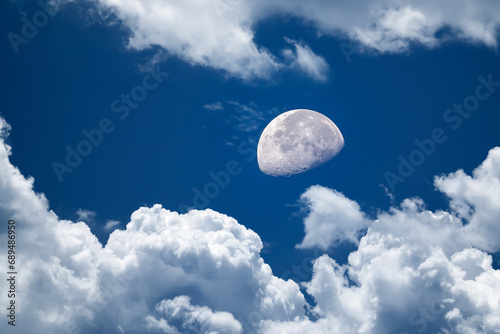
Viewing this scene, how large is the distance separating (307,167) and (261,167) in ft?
37.8

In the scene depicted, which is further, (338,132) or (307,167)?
(338,132)

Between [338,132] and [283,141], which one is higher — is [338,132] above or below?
above

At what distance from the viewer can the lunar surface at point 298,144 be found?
74.0m

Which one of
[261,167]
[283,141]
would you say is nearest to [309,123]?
[283,141]

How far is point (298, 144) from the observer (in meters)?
75.2

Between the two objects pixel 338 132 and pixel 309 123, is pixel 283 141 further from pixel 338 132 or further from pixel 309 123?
pixel 338 132

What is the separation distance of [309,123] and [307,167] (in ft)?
38.1

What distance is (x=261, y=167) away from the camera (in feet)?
262

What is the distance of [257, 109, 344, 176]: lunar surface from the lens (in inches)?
2913

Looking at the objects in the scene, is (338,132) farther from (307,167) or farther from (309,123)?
(307,167)

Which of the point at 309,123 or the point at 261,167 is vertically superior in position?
the point at 309,123

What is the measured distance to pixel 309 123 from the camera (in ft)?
259

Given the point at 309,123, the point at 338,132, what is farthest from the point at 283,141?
the point at 338,132

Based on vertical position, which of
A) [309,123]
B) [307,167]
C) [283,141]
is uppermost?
[309,123]
